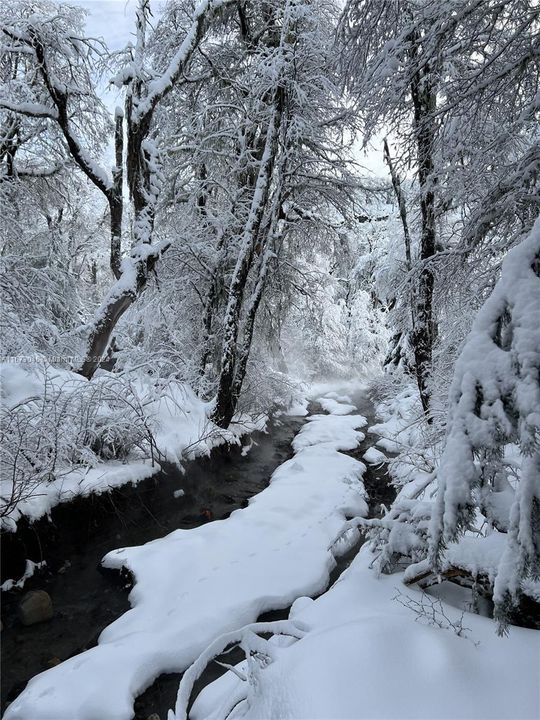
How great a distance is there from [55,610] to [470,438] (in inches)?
158

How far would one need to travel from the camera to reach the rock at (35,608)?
11.9ft

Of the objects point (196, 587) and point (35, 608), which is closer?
point (35, 608)

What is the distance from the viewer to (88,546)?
185 inches

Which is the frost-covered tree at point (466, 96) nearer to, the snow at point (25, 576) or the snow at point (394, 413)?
the snow at point (25, 576)

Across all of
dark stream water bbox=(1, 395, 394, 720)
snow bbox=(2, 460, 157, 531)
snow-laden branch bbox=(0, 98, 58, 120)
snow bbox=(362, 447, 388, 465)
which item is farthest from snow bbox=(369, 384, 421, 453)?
snow-laden branch bbox=(0, 98, 58, 120)

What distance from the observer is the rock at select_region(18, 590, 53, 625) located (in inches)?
142

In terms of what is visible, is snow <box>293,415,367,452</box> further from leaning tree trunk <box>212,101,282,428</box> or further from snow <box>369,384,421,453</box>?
leaning tree trunk <box>212,101,282,428</box>

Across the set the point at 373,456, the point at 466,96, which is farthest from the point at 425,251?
the point at 373,456

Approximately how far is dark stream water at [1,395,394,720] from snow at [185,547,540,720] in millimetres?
1354

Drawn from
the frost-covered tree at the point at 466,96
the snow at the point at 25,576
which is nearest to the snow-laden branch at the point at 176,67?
the frost-covered tree at the point at 466,96

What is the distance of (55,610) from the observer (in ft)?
12.4

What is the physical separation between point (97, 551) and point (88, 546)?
12 cm

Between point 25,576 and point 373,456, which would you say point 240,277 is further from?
point 25,576

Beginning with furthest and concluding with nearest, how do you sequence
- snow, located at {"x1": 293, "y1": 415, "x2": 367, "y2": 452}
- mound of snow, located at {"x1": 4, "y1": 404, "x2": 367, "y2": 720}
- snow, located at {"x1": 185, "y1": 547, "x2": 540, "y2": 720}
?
snow, located at {"x1": 293, "y1": 415, "x2": 367, "y2": 452} → mound of snow, located at {"x1": 4, "y1": 404, "x2": 367, "y2": 720} → snow, located at {"x1": 185, "y1": 547, "x2": 540, "y2": 720}
